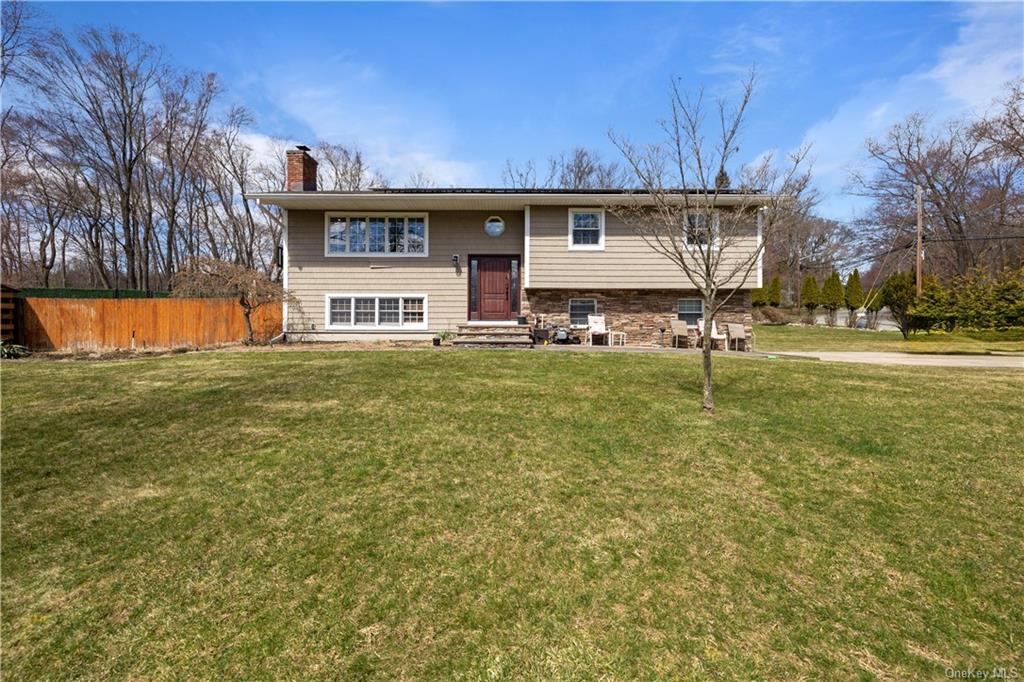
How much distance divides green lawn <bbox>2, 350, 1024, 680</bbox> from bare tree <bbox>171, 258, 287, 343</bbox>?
7943 mm

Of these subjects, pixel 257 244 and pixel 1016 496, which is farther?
pixel 257 244

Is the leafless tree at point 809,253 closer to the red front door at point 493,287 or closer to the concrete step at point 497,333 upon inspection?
the red front door at point 493,287

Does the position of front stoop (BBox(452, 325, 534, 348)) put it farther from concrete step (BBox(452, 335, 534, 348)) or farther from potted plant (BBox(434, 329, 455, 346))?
potted plant (BBox(434, 329, 455, 346))

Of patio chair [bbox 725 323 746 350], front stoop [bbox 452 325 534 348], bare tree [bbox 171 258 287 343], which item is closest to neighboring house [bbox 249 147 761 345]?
bare tree [bbox 171 258 287 343]

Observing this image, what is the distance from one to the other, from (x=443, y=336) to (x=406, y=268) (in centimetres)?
263

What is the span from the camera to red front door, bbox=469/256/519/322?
48.7ft

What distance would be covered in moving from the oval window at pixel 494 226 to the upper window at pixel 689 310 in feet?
20.0

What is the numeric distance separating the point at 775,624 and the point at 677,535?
0.87m

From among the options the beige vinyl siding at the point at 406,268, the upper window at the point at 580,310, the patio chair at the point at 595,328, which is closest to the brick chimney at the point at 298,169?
the beige vinyl siding at the point at 406,268

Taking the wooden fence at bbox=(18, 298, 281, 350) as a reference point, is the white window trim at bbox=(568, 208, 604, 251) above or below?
above

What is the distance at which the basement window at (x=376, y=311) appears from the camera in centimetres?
1481

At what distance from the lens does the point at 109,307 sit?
14805 mm

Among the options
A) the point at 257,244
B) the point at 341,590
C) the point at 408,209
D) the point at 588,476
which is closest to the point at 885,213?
the point at 408,209

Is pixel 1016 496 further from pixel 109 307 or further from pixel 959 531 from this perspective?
pixel 109 307
